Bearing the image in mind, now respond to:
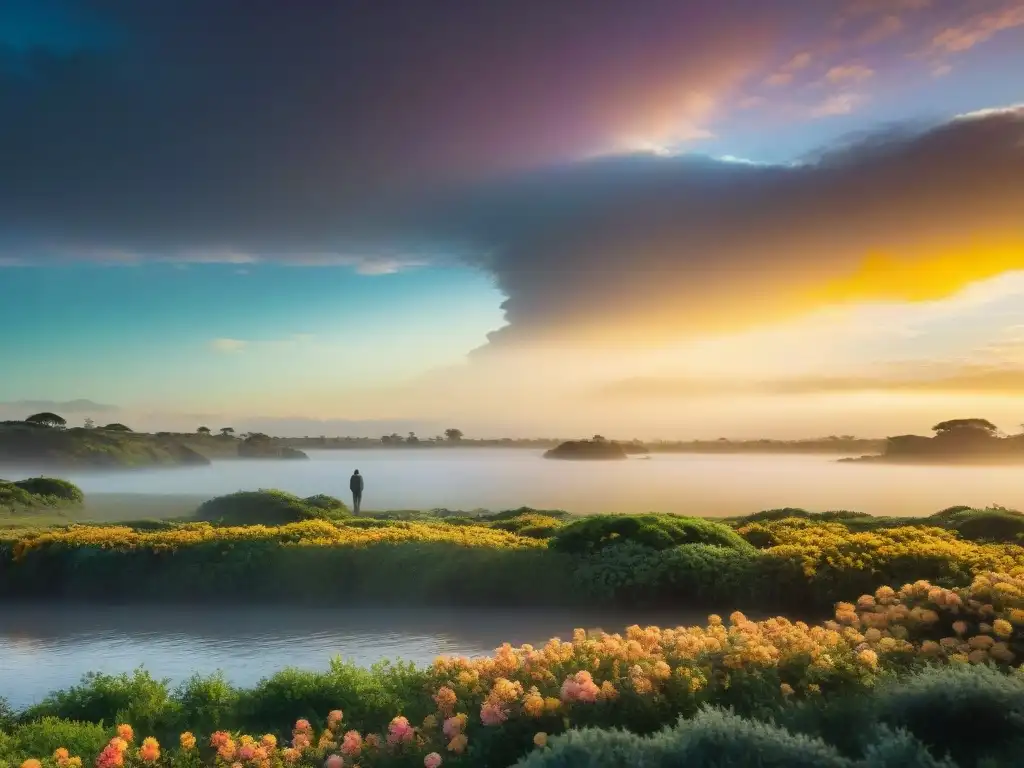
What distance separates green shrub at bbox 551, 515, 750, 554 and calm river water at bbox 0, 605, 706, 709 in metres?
2.00

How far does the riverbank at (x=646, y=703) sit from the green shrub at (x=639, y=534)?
782 cm

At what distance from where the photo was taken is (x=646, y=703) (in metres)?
6.41

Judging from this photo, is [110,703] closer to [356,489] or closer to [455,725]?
[455,725]

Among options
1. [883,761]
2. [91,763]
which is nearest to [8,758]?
[91,763]

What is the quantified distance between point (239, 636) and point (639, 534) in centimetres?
792

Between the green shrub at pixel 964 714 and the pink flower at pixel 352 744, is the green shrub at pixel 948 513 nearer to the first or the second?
the green shrub at pixel 964 714

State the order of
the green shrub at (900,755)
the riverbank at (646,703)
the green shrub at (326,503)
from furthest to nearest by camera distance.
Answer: the green shrub at (326,503)
the riverbank at (646,703)
the green shrub at (900,755)

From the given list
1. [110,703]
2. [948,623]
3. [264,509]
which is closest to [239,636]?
[110,703]

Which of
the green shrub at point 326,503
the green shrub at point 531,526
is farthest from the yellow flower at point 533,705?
the green shrub at point 326,503

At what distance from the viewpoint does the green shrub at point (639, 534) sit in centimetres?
1659

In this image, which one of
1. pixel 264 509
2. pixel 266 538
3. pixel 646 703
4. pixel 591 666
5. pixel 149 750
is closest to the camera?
pixel 149 750

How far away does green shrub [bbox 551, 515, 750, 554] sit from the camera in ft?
54.4

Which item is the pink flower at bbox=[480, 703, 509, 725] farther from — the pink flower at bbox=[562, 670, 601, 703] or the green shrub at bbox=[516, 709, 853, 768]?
the green shrub at bbox=[516, 709, 853, 768]

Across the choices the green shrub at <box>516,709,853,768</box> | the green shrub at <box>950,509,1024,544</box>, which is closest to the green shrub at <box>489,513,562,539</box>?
the green shrub at <box>950,509,1024,544</box>
